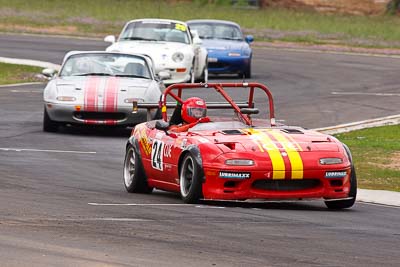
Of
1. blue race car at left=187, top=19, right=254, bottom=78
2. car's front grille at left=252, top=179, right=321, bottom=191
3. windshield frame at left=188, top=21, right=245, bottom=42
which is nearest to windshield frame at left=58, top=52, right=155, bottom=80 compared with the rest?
car's front grille at left=252, top=179, right=321, bottom=191

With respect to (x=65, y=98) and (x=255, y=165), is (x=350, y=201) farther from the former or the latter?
(x=65, y=98)

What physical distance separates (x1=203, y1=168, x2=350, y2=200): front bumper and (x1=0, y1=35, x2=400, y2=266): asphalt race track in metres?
0.15

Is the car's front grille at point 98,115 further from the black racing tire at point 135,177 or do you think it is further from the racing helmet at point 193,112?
the racing helmet at point 193,112

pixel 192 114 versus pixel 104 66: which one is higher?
pixel 192 114

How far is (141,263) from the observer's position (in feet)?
27.0

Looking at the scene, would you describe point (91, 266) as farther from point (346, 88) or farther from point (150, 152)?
point (346, 88)

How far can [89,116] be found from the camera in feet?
66.9

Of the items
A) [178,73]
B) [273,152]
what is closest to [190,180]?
[273,152]

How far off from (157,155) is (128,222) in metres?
2.99

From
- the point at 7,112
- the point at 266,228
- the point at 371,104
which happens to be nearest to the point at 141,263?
the point at 266,228

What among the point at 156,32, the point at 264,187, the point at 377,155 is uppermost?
the point at 264,187

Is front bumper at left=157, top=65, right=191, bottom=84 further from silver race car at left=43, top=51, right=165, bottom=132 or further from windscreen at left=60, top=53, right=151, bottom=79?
silver race car at left=43, top=51, right=165, bottom=132

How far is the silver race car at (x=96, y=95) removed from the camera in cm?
2033

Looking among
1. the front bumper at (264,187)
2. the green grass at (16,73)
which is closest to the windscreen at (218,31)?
the green grass at (16,73)
